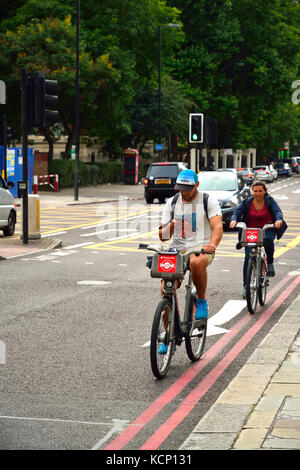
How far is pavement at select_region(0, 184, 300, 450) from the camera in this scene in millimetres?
5434

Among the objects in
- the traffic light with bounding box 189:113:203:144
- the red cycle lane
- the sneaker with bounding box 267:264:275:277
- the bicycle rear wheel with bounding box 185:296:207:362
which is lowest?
the red cycle lane

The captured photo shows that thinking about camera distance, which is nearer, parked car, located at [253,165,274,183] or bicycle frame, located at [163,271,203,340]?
bicycle frame, located at [163,271,203,340]

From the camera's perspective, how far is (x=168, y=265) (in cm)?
736

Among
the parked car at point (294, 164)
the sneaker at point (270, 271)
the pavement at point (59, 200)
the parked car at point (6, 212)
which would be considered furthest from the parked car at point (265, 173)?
the sneaker at point (270, 271)

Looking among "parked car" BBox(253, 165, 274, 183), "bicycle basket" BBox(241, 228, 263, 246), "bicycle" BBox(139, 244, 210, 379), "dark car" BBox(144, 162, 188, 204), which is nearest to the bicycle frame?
"bicycle" BBox(139, 244, 210, 379)

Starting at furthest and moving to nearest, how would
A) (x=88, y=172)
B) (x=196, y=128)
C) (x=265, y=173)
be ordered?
(x=265, y=173), (x=88, y=172), (x=196, y=128)

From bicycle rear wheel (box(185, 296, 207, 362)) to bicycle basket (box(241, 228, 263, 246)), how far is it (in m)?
2.94

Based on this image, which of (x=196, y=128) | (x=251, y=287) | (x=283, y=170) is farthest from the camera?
(x=283, y=170)

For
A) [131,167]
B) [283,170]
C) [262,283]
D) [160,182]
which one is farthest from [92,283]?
[283,170]

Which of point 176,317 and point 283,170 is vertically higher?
point 176,317

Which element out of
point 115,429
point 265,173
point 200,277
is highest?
point 200,277

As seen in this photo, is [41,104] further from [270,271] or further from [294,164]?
[294,164]

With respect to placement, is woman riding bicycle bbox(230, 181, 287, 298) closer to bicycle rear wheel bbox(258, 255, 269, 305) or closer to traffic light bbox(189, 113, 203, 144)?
bicycle rear wheel bbox(258, 255, 269, 305)

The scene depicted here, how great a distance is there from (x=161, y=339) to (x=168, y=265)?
2.03ft
